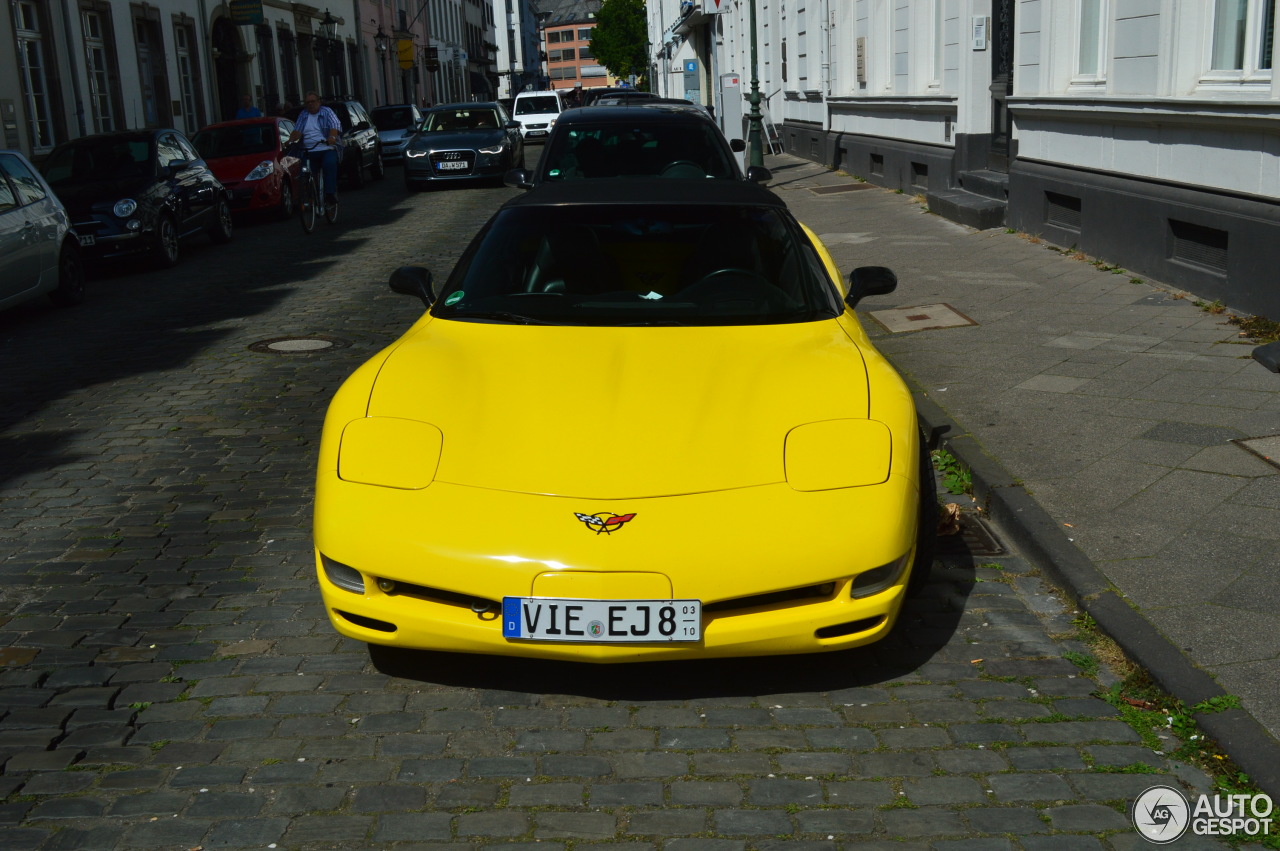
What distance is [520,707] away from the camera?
13.1 feet

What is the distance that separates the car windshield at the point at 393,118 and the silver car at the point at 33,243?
25.4m

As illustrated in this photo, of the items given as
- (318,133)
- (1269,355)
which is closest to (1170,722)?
(1269,355)

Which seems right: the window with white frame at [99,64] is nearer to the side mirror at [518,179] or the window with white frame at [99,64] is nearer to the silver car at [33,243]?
the silver car at [33,243]

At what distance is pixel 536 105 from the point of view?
4606cm

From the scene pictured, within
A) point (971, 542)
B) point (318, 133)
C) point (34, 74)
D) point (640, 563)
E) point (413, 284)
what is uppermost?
point (34, 74)

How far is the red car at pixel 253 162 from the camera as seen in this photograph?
2036cm

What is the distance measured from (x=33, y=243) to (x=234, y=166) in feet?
29.5

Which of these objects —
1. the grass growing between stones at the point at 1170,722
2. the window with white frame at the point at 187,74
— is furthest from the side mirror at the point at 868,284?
the window with white frame at the point at 187,74

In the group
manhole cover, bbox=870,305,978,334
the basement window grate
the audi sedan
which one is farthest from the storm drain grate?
the audi sedan

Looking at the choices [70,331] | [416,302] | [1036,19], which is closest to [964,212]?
[1036,19]

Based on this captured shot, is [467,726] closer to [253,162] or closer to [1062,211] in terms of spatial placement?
[1062,211]

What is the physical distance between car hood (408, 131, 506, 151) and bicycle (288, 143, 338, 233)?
5.83 m

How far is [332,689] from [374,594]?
0.39 m

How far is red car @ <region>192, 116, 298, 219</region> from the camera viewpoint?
2036 centimetres
